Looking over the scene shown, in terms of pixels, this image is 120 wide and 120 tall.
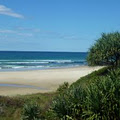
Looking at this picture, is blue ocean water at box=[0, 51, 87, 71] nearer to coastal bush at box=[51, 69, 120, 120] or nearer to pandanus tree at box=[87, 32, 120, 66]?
pandanus tree at box=[87, 32, 120, 66]

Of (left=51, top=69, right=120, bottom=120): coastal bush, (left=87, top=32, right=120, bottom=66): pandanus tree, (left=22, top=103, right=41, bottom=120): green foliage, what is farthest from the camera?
(left=87, top=32, right=120, bottom=66): pandanus tree

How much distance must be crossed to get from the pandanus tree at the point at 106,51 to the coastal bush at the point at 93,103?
20563mm

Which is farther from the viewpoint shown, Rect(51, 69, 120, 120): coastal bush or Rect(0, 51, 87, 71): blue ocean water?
Rect(0, 51, 87, 71): blue ocean water

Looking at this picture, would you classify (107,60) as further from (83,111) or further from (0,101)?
(83,111)

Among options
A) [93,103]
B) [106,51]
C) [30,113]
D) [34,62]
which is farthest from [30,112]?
[34,62]

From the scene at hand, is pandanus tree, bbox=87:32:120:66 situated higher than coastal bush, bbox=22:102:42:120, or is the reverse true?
pandanus tree, bbox=87:32:120:66

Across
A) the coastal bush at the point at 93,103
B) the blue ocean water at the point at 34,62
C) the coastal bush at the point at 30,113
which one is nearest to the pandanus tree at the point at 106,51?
the coastal bush at the point at 30,113

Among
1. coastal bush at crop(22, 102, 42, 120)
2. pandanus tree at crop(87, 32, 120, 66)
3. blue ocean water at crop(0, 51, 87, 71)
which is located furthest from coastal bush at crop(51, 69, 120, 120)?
blue ocean water at crop(0, 51, 87, 71)

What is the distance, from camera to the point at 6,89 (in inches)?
1318

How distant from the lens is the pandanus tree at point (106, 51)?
33781mm

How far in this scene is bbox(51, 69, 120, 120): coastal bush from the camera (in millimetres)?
11859

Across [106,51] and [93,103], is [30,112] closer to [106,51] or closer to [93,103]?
[93,103]

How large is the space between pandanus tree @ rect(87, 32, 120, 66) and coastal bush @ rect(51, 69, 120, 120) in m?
20.6

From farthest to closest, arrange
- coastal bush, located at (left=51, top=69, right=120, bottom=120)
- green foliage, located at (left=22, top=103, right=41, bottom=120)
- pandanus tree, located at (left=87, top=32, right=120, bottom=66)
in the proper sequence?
pandanus tree, located at (left=87, top=32, right=120, bottom=66)
green foliage, located at (left=22, top=103, right=41, bottom=120)
coastal bush, located at (left=51, top=69, right=120, bottom=120)
